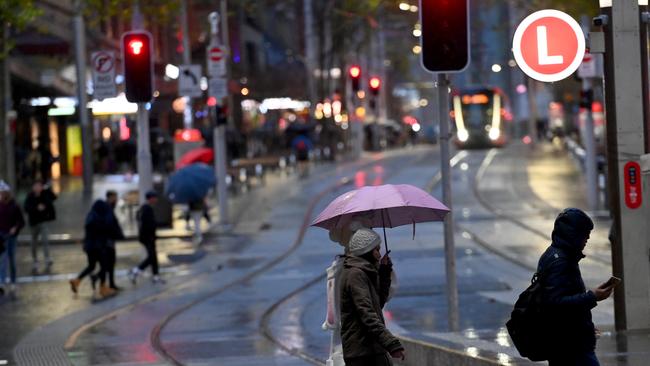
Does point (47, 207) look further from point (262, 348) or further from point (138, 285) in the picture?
point (262, 348)

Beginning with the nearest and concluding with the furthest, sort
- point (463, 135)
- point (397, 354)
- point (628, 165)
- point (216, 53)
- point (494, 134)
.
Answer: point (397, 354) < point (628, 165) < point (216, 53) < point (463, 135) < point (494, 134)

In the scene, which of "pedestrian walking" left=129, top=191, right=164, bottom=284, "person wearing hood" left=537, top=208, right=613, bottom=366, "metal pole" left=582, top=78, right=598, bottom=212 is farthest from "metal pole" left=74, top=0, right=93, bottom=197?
"person wearing hood" left=537, top=208, right=613, bottom=366

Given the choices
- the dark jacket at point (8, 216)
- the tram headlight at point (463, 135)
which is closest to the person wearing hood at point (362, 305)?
the dark jacket at point (8, 216)

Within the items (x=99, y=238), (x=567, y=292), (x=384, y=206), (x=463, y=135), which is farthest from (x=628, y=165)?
(x=463, y=135)

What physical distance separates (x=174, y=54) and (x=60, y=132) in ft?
42.8

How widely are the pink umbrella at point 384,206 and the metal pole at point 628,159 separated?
9.47 ft

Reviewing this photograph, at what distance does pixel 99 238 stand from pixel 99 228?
0.17m

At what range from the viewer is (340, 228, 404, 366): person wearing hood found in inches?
321

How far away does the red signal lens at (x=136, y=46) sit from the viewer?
23.2 metres

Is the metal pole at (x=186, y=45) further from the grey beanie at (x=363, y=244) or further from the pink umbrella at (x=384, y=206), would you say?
the grey beanie at (x=363, y=244)

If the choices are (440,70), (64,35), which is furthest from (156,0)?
(440,70)

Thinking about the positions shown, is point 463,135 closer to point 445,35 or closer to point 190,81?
point 190,81

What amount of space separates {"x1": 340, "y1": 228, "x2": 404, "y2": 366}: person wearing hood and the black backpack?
2.39ft

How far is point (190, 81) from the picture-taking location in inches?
1208
